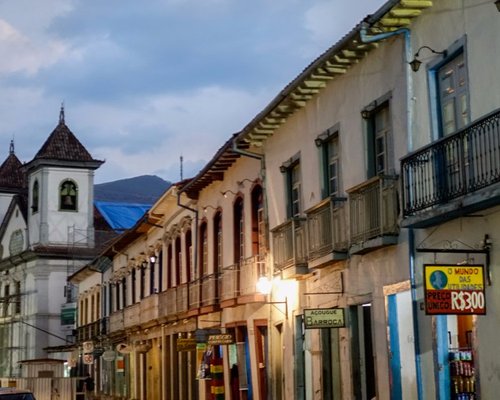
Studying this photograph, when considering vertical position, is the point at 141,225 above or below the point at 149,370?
above

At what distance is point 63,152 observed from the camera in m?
65.6

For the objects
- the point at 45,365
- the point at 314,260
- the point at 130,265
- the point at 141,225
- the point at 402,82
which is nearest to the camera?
the point at 402,82

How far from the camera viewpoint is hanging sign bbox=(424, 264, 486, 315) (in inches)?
539

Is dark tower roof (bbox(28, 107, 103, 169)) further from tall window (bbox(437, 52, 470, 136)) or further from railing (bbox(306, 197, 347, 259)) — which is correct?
tall window (bbox(437, 52, 470, 136))

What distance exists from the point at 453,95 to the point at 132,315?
27358 mm

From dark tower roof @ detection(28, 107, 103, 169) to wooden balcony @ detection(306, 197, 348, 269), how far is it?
46.4m

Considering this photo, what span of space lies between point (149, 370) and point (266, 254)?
16802 millimetres

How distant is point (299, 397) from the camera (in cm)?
2195

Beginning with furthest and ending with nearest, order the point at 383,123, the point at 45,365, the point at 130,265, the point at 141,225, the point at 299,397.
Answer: the point at 45,365 → the point at 130,265 → the point at 141,225 → the point at 299,397 → the point at 383,123

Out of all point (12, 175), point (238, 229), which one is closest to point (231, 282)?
point (238, 229)

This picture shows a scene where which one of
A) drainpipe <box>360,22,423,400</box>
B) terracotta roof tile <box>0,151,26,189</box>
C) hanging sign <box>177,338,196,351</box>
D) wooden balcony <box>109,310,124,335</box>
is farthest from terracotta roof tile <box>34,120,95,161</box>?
drainpipe <box>360,22,423,400</box>

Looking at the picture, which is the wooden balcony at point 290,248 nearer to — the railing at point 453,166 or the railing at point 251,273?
the railing at point 251,273

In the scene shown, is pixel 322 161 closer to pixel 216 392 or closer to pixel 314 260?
pixel 314 260

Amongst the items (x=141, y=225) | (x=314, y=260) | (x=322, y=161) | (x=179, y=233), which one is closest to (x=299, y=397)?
(x=314, y=260)
